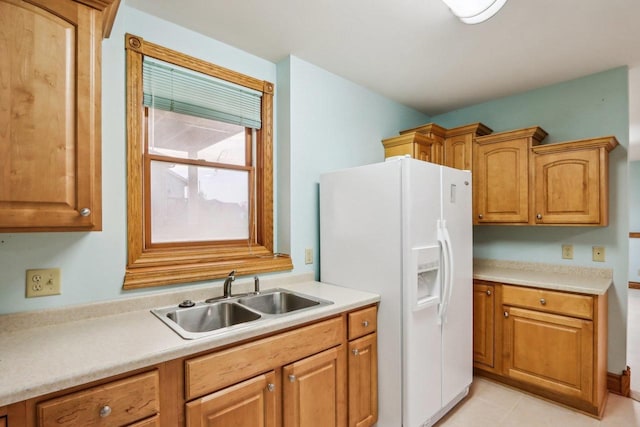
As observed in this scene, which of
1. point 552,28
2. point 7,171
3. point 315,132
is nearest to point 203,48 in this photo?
point 315,132

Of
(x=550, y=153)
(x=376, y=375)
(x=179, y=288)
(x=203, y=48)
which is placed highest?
(x=203, y=48)

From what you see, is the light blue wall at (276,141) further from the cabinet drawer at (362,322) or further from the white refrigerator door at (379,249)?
the cabinet drawer at (362,322)

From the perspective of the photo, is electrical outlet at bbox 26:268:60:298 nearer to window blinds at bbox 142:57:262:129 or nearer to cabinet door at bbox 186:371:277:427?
cabinet door at bbox 186:371:277:427

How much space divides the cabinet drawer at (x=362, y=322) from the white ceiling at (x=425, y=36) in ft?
5.55

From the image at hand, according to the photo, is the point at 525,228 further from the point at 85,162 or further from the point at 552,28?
the point at 85,162

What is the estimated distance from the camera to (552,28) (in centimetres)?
194

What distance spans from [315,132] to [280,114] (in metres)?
0.29

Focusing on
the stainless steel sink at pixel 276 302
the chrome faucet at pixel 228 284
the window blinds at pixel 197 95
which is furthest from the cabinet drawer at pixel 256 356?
the window blinds at pixel 197 95

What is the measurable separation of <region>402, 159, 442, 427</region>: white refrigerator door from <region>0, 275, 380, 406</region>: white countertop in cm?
37

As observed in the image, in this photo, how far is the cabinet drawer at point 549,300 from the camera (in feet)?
7.11

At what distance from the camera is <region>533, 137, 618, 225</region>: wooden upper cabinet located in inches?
92.0

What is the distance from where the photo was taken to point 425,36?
6.68 ft

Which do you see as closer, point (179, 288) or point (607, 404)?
point (179, 288)

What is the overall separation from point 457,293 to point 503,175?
1.20m
